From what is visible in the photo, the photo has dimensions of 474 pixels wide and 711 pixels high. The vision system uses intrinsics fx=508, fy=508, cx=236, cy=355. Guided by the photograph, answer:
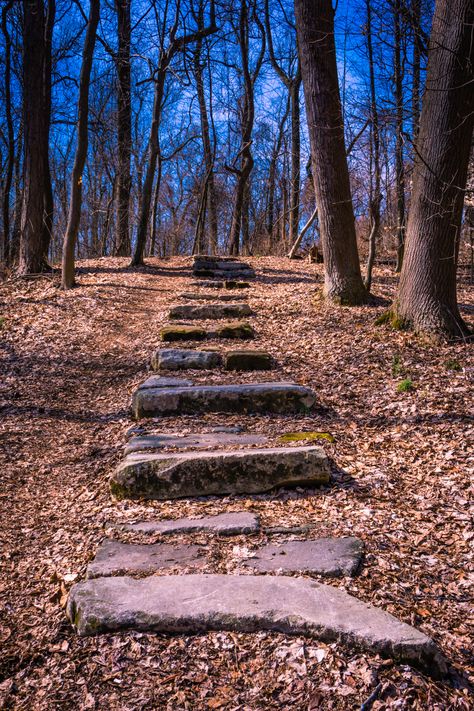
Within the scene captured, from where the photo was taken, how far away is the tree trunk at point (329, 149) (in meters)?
7.76

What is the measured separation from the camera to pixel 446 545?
10.1ft

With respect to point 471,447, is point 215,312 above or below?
above

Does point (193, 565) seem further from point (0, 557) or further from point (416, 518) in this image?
point (416, 518)

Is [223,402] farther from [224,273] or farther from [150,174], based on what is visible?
[150,174]

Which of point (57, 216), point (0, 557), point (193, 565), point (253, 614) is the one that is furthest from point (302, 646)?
point (57, 216)

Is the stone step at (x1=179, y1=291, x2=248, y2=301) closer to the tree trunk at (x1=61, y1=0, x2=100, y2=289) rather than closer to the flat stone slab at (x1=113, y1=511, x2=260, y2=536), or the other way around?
the tree trunk at (x1=61, y1=0, x2=100, y2=289)

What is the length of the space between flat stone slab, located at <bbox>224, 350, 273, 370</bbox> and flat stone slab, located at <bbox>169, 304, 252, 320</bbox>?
106 inches

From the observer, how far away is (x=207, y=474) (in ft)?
11.7

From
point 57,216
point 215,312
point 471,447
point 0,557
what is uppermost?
point 57,216

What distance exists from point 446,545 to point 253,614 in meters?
1.42

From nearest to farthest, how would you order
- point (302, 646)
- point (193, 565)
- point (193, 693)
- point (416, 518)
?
point (193, 693)
point (302, 646)
point (193, 565)
point (416, 518)

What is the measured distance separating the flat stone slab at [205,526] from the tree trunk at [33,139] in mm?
9668

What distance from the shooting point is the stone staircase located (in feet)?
7.58

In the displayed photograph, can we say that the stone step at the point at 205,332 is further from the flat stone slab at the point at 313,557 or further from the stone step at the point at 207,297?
the flat stone slab at the point at 313,557
